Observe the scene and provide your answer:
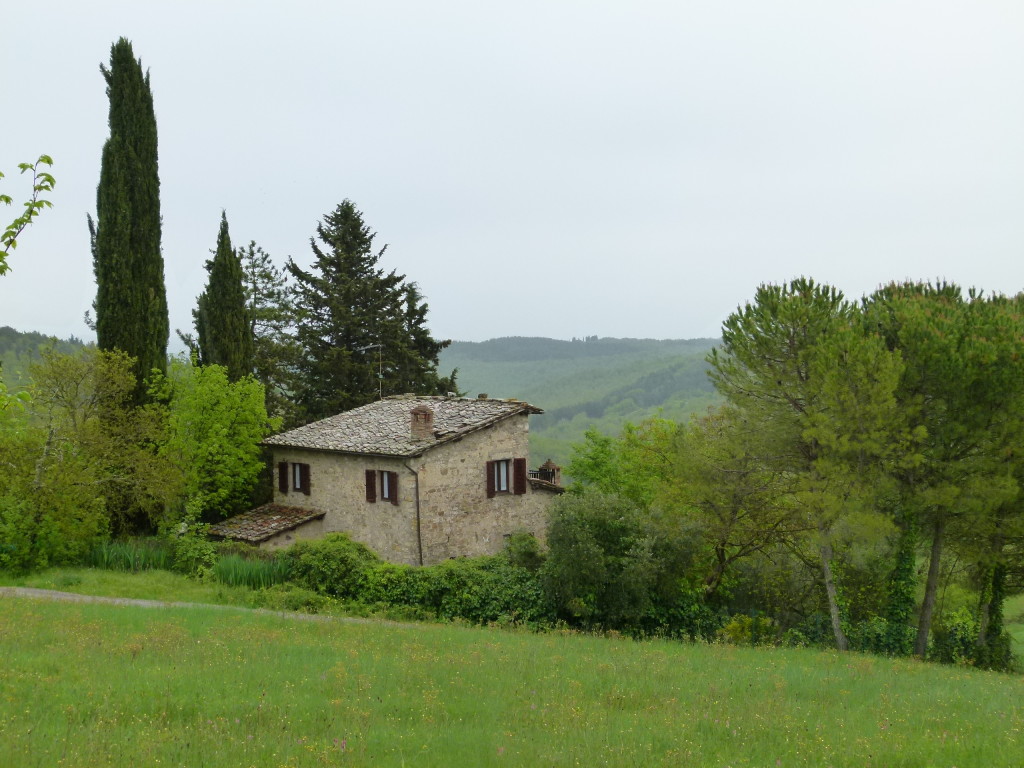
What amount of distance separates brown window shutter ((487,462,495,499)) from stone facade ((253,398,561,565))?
124mm

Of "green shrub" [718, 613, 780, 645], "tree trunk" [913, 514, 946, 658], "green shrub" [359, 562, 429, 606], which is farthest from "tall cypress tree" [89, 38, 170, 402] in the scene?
"tree trunk" [913, 514, 946, 658]

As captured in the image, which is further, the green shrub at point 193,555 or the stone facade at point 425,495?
the stone facade at point 425,495

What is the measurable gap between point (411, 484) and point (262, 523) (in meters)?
6.80

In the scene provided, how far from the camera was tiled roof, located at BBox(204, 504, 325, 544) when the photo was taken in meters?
28.5

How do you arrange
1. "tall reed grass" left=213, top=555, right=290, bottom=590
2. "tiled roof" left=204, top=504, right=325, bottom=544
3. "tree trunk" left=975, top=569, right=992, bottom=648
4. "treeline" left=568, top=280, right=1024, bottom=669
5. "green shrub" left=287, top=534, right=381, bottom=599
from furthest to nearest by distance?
"tiled roof" left=204, top=504, right=325, bottom=544
"tree trunk" left=975, top=569, right=992, bottom=648
"tall reed grass" left=213, top=555, right=290, bottom=590
"green shrub" left=287, top=534, right=381, bottom=599
"treeline" left=568, top=280, right=1024, bottom=669

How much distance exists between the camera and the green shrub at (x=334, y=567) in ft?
78.5

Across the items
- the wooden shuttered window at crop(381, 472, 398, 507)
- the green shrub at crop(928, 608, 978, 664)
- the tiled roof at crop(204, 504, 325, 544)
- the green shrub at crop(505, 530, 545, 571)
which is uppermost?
the wooden shuttered window at crop(381, 472, 398, 507)

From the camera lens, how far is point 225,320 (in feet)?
117

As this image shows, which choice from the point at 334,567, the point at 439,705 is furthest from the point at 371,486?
the point at 439,705

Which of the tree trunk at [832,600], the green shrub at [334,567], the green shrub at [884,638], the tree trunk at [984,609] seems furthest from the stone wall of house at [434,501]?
the tree trunk at [984,609]

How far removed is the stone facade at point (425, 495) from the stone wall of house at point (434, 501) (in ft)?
0.11

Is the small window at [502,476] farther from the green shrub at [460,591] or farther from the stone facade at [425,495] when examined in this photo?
the green shrub at [460,591]

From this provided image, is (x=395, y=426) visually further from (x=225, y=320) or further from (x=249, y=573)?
(x=225, y=320)

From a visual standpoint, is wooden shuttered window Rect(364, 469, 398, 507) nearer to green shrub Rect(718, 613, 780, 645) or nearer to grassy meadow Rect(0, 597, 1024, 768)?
green shrub Rect(718, 613, 780, 645)
